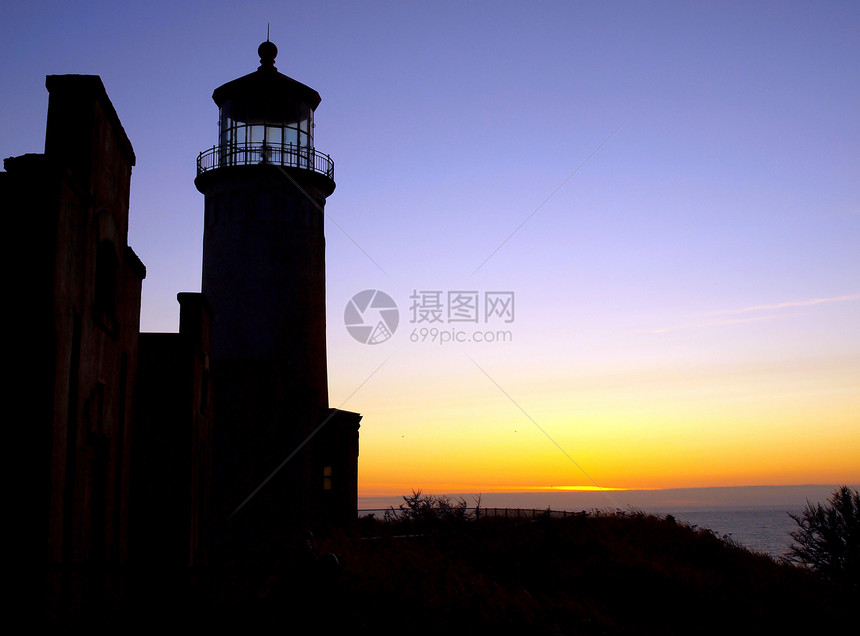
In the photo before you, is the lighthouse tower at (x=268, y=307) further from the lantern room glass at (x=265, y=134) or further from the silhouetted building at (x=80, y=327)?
the silhouetted building at (x=80, y=327)

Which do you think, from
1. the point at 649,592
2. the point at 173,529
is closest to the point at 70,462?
the point at 173,529

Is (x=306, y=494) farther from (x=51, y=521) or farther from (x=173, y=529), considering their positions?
(x=51, y=521)

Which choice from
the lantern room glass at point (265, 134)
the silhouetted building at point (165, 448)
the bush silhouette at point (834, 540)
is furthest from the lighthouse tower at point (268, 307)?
the bush silhouette at point (834, 540)

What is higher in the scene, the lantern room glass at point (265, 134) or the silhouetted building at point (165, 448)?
the lantern room glass at point (265, 134)

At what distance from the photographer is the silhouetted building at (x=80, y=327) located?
952 cm

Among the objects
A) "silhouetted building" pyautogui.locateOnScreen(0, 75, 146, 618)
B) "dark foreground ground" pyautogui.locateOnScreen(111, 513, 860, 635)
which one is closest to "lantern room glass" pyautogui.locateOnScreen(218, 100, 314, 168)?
"dark foreground ground" pyautogui.locateOnScreen(111, 513, 860, 635)

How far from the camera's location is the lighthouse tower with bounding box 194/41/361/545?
25484mm

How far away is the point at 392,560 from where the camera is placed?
47.8ft

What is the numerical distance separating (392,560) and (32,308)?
314 inches

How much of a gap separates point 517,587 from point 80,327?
11337 millimetres

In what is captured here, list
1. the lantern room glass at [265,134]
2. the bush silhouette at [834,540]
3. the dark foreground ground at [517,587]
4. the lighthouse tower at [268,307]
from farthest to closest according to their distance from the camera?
the bush silhouette at [834,540] < the lantern room glass at [265,134] < the lighthouse tower at [268,307] < the dark foreground ground at [517,587]

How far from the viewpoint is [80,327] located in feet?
35.0

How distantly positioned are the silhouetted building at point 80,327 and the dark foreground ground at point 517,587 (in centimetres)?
173

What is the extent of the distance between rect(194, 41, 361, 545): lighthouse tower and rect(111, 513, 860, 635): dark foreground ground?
123 inches
